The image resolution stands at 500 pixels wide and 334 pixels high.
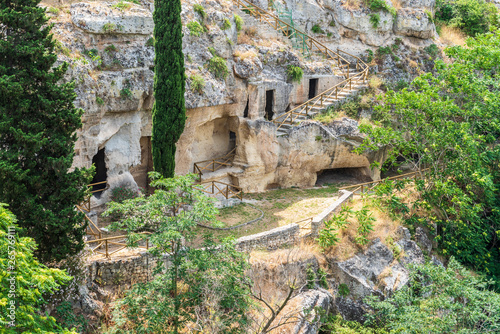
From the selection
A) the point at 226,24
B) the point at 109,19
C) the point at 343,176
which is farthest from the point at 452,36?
the point at 109,19

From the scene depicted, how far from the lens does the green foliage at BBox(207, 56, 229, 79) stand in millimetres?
20703

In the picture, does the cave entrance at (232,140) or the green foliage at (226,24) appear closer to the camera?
the green foliage at (226,24)

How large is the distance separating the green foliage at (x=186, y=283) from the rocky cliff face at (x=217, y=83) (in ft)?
20.8

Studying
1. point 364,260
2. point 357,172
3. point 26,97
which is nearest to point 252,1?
point 357,172

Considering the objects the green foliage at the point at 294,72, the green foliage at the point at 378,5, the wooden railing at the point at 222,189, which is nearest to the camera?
the wooden railing at the point at 222,189

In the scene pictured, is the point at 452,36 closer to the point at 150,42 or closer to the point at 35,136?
the point at 150,42

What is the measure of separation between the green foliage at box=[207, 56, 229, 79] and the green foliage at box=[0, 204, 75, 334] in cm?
1311

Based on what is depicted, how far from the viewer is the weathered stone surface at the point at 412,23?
27.8 metres

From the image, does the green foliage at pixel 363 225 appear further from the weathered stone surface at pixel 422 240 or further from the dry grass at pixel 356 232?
the weathered stone surface at pixel 422 240

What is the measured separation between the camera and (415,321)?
1416cm

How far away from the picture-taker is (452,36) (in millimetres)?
30422

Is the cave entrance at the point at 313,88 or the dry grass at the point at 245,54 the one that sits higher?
the dry grass at the point at 245,54

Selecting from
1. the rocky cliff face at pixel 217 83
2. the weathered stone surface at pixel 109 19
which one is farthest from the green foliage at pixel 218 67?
the weathered stone surface at pixel 109 19

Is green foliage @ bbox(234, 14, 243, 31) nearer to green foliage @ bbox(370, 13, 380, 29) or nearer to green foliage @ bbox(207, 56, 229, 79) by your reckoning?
green foliage @ bbox(207, 56, 229, 79)
